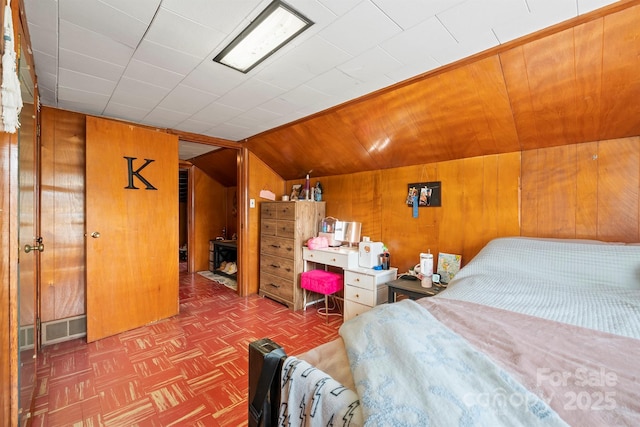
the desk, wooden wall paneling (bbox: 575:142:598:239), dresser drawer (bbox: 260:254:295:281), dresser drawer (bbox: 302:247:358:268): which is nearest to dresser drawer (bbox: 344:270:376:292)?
dresser drawer (bbox: 302:247:358:268)

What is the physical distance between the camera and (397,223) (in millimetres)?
3027

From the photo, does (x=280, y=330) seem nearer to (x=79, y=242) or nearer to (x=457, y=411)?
(x=79, y=242)

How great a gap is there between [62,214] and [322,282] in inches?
108

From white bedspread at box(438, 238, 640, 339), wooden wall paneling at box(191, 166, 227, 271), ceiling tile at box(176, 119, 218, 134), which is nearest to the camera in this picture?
white bedspread at box(438, 238, 640, 339)

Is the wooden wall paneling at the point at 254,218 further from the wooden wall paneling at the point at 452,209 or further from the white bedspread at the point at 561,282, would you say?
the white bedspread at the point at 561,282

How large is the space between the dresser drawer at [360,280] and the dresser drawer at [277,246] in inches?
33.6

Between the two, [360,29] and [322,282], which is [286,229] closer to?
[322,282]

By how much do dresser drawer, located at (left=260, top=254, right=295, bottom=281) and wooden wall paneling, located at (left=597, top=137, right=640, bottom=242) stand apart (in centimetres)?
292

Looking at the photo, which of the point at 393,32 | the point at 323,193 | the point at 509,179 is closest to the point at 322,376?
the point at 393,32

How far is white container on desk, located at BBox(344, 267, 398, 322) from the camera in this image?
273 centimetres

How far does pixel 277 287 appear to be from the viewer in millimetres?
3666

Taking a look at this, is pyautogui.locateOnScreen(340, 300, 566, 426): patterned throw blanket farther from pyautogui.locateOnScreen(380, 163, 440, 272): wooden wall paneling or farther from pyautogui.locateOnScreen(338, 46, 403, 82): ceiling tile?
pyautogui.locateOnScreen(380, 163, 440, 272): wooden wall paneling

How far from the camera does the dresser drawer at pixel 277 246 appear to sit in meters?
3.52

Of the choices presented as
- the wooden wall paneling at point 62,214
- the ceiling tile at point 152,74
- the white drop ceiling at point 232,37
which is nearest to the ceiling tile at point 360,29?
the white drop ceiling at point 232,37
